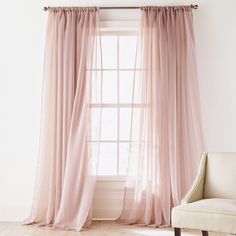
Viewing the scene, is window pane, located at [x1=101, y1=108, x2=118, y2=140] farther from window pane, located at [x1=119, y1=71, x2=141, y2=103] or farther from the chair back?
the chair back

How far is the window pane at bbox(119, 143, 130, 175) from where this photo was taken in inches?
217

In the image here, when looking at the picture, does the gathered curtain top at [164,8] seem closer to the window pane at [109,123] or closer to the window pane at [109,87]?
the window pane at [109,87]

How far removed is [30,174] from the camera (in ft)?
17.7

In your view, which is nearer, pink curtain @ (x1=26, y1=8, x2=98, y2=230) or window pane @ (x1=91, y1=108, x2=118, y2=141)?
pink curtain @ (x1=26, y1=8, x2=98, y2=230)

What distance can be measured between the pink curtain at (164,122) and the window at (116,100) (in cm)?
29

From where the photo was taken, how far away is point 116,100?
5.54 m

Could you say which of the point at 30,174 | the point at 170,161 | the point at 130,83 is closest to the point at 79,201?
the point at 30,174

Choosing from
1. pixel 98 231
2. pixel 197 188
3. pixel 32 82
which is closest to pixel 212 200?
pixel 197 188

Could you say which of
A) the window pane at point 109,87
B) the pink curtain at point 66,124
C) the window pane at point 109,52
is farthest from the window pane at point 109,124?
the window pane at point 109,52

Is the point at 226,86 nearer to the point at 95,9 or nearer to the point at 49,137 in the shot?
the point at 95,9

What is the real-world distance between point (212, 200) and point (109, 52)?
243 centimetres

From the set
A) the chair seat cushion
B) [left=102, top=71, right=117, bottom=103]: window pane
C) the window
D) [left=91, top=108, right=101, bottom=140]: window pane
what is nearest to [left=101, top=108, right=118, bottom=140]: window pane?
the window

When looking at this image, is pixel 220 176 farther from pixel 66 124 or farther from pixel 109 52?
pixel 109 52

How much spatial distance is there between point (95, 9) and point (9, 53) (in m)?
1.13
